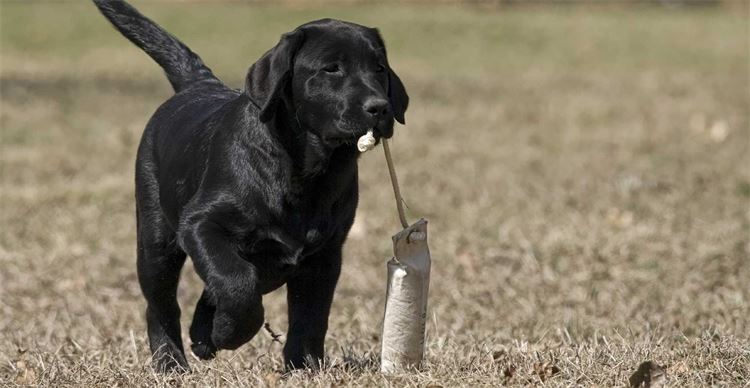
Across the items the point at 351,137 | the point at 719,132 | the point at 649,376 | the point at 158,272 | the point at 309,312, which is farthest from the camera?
the point at 719,132

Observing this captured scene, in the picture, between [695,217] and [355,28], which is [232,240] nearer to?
[355,28]

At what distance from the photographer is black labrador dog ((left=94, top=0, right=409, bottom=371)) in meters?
4.35

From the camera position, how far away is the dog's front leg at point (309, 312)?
15.4ft

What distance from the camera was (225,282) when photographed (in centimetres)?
434

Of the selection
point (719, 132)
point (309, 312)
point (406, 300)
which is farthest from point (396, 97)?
point (719, 132)

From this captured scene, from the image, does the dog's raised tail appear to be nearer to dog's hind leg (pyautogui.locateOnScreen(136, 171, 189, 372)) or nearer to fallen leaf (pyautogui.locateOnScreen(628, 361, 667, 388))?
dog's hind leg (pyautogui.locateOnScreen(136, 171, 189, 372))

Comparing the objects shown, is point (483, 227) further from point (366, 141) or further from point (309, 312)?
point (366, 141)

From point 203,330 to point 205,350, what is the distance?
0.08 metres

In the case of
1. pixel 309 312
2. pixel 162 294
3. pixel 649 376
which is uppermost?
pixel 649 376

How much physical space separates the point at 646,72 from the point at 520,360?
17.9 meters

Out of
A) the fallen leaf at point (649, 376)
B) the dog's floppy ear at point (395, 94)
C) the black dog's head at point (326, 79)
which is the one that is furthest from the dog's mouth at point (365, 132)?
the fallen leaf at point (649, 376)

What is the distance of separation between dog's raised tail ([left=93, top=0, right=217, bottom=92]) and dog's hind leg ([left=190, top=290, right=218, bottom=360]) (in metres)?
1.37

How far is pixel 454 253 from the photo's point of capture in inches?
347

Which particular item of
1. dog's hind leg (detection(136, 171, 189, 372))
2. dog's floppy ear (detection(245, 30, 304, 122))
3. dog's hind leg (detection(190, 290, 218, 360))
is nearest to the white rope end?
dog's floppy ear (detection(245, 30, 304, 122))
